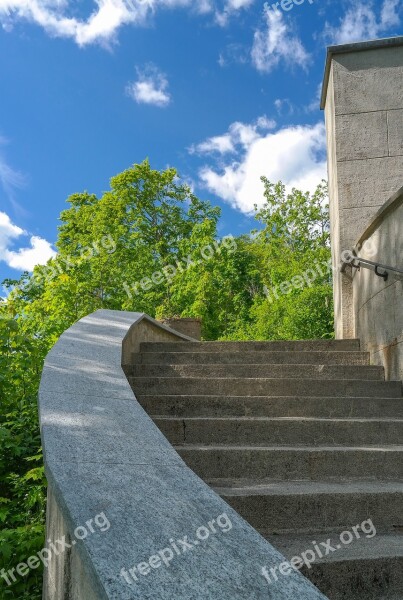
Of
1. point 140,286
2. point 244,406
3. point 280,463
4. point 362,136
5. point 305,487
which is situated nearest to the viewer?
point 305,487

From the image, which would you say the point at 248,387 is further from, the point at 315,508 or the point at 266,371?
the point at 315,508

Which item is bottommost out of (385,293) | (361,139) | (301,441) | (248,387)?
(301,441)

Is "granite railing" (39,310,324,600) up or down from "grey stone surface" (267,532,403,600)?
up

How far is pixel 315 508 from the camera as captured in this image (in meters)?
3.19

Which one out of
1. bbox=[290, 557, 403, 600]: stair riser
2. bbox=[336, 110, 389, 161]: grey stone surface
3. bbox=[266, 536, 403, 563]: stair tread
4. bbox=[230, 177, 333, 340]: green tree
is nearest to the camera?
bbox=[290, 557, 403, 600]: stair riser

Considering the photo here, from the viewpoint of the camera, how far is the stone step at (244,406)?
15.4ft

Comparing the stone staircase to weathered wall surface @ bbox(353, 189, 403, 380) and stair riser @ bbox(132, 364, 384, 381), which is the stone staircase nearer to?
stair riser @ bbox(132, 364, 384, 381)

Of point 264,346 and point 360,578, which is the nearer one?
point 360,578

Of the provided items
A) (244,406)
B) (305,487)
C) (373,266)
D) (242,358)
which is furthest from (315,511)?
(373,266)

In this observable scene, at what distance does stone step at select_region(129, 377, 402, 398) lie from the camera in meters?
5.15

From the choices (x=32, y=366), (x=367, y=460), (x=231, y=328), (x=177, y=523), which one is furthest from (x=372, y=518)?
(x=231, y=328)

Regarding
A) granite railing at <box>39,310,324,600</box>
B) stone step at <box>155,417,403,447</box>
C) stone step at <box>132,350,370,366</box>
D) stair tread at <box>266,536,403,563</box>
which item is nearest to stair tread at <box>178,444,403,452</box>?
stone step at <box>155,417,403,447</box>

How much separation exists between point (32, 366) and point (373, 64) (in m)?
6.00

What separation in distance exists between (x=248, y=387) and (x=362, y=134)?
4.59 meters
